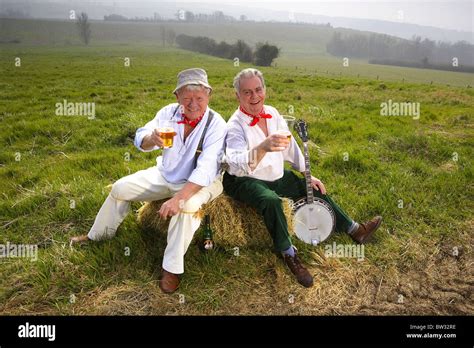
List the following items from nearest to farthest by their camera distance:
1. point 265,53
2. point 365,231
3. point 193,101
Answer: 1. point 193,101
2. point 365,231
3. point 265,53

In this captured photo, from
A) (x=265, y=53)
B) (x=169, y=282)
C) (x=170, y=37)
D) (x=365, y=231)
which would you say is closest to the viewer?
(x=169, y=282)

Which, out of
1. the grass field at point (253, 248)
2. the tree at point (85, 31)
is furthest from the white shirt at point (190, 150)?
the tree at point (85, 31)

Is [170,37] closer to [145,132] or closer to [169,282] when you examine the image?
[145,132]

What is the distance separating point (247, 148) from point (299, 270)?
1.47m

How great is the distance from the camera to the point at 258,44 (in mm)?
24641

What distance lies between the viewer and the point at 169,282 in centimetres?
368

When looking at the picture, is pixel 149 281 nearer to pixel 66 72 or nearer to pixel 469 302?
pixel 469 302

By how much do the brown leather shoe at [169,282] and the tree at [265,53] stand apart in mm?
23114

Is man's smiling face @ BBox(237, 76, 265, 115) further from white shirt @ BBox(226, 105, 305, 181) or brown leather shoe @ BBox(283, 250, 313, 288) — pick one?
brown leather shoe @ BBox(283, 250, 313, 288)

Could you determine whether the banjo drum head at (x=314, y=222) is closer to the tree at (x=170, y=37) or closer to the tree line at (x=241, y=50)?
the tree line at (x=241, y=50)

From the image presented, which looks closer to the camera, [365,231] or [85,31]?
[365,231]

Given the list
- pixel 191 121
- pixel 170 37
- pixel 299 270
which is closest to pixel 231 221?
pixel 299 270

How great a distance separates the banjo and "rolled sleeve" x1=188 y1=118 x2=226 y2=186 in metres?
1.03

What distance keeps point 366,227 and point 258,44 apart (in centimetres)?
2230
